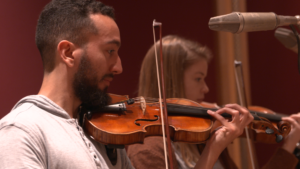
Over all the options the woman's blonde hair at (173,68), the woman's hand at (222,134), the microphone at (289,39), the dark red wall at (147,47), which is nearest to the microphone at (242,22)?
the microphone at (289,39)

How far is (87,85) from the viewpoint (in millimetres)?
1048

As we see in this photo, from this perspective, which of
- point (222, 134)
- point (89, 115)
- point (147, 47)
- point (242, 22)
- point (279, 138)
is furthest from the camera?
point (147, 47)

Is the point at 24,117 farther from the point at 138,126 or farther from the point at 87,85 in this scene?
the point at 138,126

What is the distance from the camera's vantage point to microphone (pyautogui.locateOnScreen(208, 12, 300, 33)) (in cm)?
84

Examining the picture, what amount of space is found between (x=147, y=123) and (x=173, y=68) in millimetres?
514

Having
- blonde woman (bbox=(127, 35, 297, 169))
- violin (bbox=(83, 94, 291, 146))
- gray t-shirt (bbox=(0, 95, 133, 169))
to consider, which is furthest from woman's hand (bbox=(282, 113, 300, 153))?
gray t-shirt (bbox=(0, 95, 133, 169))

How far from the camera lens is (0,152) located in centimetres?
78

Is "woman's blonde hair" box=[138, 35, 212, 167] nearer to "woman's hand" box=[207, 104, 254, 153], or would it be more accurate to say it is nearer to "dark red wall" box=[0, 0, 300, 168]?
"woman's hand" box=[207, 104, 254, 153]

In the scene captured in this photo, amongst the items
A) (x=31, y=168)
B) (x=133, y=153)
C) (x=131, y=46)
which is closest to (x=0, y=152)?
(x=31, y=168)

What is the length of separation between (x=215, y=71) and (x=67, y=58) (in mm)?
1597

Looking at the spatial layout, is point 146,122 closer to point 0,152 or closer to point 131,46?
point 0,152

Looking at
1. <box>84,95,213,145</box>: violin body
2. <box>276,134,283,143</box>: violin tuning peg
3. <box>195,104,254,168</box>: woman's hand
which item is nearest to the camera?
<box>84,95,213,145</box>: violin body

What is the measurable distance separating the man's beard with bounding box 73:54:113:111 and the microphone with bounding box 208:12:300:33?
414mm

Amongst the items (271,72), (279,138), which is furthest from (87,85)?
(271,72)
